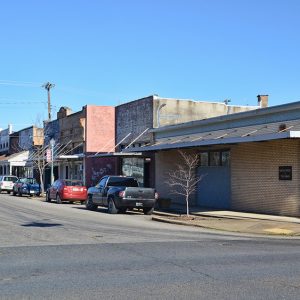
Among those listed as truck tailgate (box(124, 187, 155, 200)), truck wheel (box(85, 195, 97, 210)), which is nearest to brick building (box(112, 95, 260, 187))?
truck wheel (box(85, 195, 97, 210))

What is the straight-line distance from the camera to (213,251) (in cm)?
1168

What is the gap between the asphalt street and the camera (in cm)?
756

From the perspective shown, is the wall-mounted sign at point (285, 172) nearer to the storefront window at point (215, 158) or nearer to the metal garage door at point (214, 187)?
the metal garage door at point (214, 187)

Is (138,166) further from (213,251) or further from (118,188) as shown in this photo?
(213,251)

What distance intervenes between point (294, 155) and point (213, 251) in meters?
10.2

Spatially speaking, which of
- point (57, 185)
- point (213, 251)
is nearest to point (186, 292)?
point (213, 251)

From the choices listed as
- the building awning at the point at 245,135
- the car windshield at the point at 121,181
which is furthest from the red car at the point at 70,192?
the car windshield at the point at 121,181

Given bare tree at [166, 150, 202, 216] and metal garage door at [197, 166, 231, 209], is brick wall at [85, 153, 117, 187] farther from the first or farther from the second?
metal garage door at [197, 166, 231, 209]

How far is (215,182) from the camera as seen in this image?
26266 mm

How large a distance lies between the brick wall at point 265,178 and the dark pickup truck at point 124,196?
3.92 metres

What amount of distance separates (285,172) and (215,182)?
5.68 metres

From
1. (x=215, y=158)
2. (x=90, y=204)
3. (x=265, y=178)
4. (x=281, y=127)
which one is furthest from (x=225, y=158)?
(x=90, y=204)

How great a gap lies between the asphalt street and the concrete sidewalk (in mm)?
1307

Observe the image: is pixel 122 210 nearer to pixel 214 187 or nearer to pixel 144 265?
pixel 214 187
